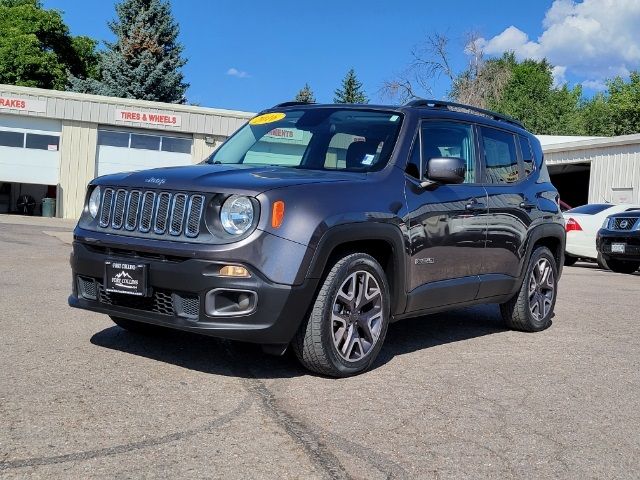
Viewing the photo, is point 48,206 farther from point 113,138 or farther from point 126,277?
point 126,277

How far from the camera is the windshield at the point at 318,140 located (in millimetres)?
5059

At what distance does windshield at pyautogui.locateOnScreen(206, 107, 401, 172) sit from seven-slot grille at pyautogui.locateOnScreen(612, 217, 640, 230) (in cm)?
1029

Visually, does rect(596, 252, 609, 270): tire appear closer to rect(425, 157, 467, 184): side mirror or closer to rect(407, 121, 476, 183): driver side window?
rect(407, 121, 476, 183): driver side window

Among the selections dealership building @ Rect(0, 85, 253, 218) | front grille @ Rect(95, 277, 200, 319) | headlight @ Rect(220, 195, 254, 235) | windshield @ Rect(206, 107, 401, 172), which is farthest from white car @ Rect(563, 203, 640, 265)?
dealership building @ Rect(0, 85, 253, 218)

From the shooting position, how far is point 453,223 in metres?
5.29

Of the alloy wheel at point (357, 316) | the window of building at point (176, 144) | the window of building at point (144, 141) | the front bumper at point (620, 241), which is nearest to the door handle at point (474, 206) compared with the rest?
the alloy wheel at point (357, 316)

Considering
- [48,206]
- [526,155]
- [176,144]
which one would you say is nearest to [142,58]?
[176,144]

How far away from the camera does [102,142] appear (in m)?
27.0

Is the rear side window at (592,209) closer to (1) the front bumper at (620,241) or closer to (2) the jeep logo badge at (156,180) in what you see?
(1) the front bumper at (620,241)

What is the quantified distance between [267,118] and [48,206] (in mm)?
22795

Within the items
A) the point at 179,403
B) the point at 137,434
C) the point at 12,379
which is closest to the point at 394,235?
the point at 179,403

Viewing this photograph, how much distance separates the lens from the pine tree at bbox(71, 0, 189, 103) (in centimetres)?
3666

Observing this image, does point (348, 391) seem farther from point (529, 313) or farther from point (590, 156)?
point (590, 156)

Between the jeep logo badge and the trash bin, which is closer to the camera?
the jeep logo badge
